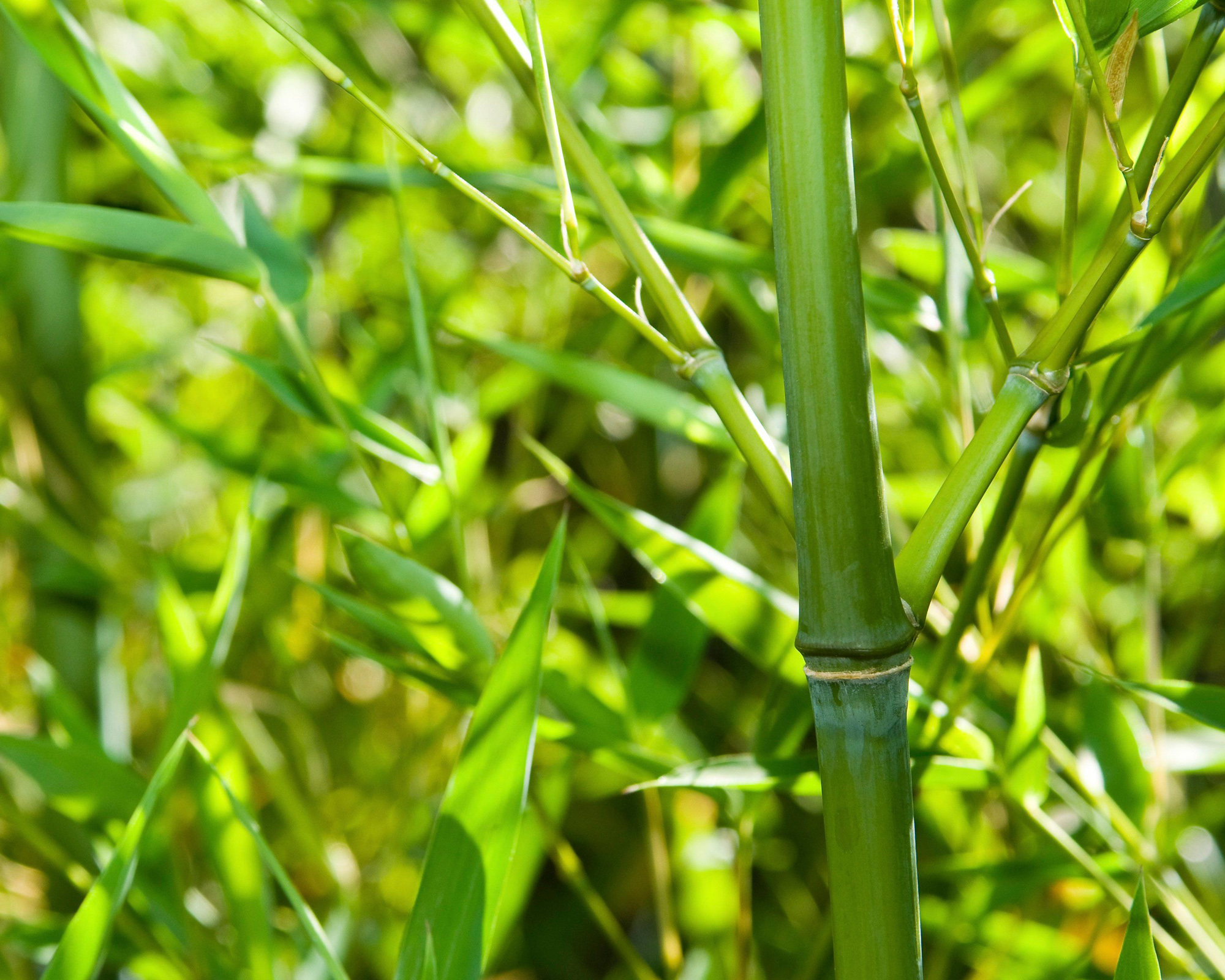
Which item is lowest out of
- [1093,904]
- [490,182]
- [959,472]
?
[1093,904]

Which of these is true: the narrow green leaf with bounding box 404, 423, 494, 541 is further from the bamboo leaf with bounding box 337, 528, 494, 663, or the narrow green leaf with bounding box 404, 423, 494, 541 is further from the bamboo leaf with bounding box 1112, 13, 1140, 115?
the bamboo leaf with bounding box 1112, 13, 1140, 115

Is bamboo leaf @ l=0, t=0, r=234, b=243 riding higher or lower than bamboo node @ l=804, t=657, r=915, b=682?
higher

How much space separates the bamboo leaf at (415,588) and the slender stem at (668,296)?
84mm

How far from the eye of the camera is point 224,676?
1.58ft

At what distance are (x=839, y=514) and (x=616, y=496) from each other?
44 centimetres

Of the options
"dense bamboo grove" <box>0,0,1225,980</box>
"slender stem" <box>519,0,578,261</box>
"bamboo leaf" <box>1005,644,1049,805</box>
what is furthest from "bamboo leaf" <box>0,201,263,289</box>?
"bamboo leaf" <box>1005,644,1049,805</box>

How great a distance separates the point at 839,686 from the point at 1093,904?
26cm

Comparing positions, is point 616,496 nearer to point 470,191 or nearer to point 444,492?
point 444,492

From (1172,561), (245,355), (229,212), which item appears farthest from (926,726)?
(229,212)

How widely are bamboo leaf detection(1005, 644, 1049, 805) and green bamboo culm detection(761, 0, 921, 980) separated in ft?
0.34

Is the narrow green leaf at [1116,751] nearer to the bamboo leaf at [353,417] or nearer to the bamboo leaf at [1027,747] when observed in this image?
the bamboo leaf at [1027,747]

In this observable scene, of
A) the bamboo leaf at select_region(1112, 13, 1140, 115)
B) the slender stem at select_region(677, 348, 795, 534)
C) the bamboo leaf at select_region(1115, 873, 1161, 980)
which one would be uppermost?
the bamboo leaf at select_region(1112, 13, 1140, 115)

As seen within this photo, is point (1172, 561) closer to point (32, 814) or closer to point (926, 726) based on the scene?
point (926, 726)

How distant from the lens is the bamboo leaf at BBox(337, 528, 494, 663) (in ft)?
0.71
